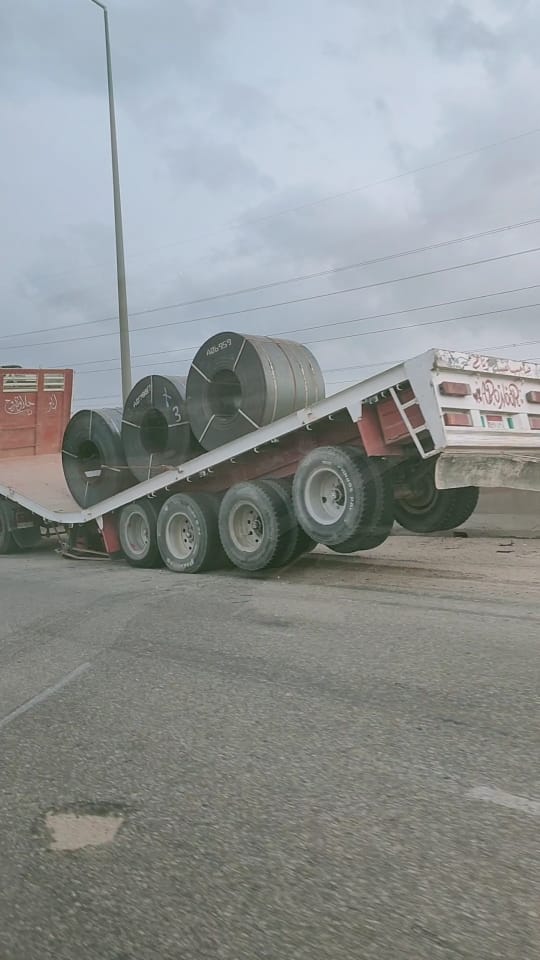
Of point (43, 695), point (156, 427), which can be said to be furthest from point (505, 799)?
point (156, 427)

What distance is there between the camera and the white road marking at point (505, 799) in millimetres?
3141

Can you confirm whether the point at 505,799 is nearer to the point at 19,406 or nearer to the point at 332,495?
the point at 332,495

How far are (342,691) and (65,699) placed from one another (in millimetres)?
1687

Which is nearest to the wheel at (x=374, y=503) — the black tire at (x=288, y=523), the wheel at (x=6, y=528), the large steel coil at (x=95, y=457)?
the black tire at (x=288, y=523)

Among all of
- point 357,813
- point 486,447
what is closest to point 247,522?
point 486,447

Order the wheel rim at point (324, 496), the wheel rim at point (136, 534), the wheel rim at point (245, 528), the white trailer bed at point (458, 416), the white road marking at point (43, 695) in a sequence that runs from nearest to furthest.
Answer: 1. the white road marking at point (43, 695)
2. the white trailer bed at point (458, 416)
3. the wheel rim at point (324, 496)
4. the wheel rim at point (245, 528)
5. the wheel rim at point (136, 534)

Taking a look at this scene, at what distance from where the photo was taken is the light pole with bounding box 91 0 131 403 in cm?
1771

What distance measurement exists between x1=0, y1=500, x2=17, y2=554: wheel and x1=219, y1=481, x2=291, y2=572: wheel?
20.1 ft

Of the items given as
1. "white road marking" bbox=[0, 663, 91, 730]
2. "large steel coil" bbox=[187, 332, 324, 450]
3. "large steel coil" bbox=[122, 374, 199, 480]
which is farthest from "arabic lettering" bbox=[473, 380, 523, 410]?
"white road marking" bbox=[0, 663, 91, 730]

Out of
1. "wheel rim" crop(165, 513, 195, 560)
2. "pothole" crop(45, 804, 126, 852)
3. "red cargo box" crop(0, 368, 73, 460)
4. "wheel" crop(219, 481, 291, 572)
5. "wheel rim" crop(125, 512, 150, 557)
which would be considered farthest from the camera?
"red cargo box" crop(0, 368, 73, 460)

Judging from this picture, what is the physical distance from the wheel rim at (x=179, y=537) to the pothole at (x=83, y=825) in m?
6.93

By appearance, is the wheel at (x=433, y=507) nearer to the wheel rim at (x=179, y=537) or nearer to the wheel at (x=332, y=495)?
the wheel at (x=332, y=495)

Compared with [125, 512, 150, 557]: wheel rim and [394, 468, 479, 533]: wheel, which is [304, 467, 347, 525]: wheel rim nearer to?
[394, 468, 479, 533]: wheel

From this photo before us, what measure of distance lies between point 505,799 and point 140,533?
27.8 feet
